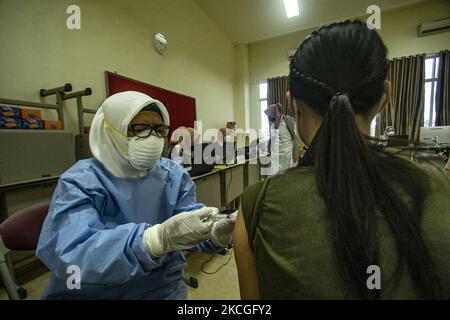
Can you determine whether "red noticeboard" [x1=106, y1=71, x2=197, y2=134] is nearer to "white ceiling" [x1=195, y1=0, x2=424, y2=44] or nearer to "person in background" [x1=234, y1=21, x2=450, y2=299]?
"white ceiling" [x1=195, y1=0, x2=424, y2=44]

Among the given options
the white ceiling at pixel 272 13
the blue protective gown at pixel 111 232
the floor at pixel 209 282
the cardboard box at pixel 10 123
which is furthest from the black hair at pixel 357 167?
the white ceiling at pixel 272 13

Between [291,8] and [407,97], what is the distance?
3.10m

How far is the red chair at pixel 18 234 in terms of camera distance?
99cm

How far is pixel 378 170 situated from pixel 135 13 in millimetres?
3185

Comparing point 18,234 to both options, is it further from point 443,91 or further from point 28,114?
point 443,91

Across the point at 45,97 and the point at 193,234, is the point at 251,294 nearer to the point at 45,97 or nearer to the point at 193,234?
the point at 193,234

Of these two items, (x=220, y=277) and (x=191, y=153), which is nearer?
(x=220, y=277)

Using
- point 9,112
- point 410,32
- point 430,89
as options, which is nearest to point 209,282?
point 9,112

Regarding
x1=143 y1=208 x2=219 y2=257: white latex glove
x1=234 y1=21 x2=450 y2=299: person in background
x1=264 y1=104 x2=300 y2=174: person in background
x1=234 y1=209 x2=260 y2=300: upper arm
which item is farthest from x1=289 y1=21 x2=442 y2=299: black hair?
x1=264 y1=104 x2=300 y2=174: person in background

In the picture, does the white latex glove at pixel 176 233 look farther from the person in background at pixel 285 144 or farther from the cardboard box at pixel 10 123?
the person in background at pixel 285 144

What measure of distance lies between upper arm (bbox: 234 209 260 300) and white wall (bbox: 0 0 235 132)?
7.00 ft

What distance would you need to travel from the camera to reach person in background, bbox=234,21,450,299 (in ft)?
1.37

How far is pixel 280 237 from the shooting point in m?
0.47

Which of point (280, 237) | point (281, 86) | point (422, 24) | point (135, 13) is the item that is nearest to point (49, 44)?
point (135, 13)
